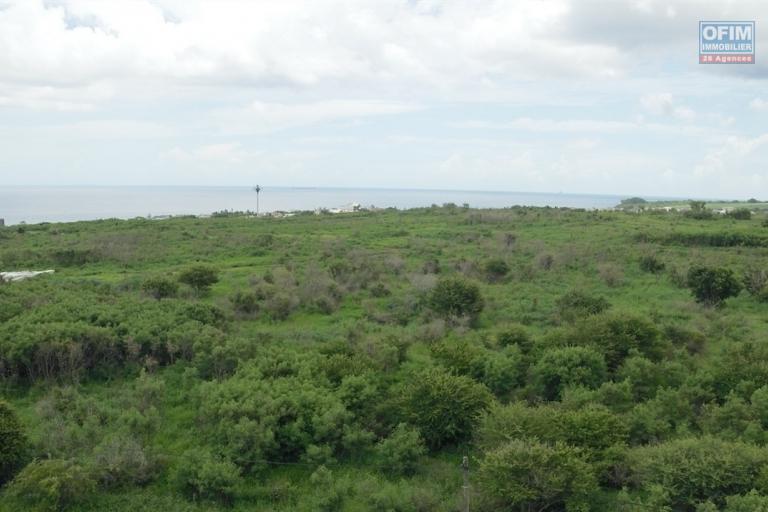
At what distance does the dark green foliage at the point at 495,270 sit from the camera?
93.0 ft

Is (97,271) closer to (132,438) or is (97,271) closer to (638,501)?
(132,438)

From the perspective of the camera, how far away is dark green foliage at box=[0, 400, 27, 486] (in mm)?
12016

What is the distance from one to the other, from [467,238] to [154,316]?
2620 centimetres

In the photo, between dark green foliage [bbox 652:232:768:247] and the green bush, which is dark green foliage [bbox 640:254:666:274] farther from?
the green bush

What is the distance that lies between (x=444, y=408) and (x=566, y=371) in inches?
133

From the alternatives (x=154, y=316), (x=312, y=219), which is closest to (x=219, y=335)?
(x=154, y=316)

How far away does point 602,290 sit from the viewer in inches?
1028

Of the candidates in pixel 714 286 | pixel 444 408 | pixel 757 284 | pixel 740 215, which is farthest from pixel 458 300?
pixel 740 215

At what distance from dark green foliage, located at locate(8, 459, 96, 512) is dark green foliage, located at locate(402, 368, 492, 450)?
6260mm

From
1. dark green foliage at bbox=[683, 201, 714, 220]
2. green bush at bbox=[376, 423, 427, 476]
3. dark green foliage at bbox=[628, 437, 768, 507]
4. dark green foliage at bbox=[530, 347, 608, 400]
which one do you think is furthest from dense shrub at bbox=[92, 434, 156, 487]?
dark green foliage at bbox=[683, 201, 714, 220]

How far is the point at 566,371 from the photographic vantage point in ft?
49.6

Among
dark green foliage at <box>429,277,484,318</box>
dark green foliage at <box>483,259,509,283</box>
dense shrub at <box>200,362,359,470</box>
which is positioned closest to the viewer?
dense shrub at <box>200,362,359,470</box>

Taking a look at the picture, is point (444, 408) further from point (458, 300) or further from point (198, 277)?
point (198, 277)

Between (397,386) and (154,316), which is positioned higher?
(154,316)
